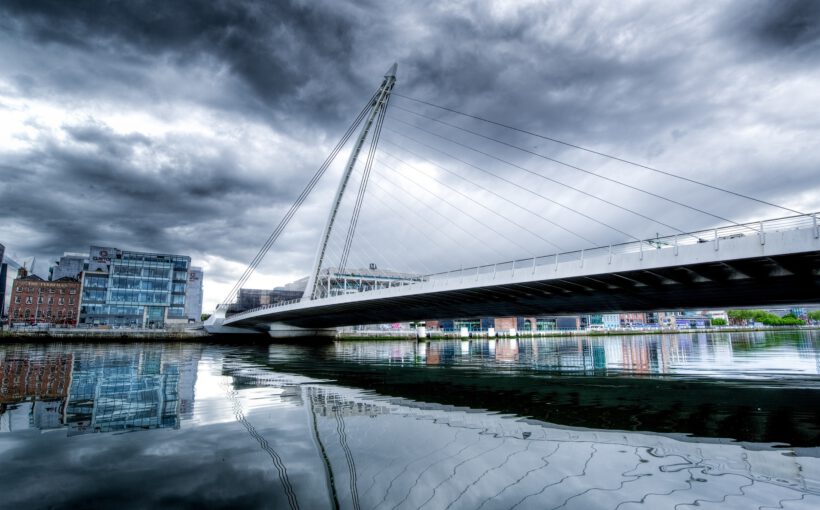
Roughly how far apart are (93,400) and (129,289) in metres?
97.1

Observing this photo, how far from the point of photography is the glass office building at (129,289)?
9081 centimetres

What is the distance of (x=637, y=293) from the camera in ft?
87.1

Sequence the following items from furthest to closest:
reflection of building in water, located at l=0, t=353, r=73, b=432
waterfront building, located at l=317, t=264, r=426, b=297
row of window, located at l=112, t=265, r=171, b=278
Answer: row of window, located at l=112, t=265, r=171, b=278 → waterfront building, located at l=317, t=264, r=426, b=297 → reflection of building in water, located at l=0, t=353, r=73, b=432

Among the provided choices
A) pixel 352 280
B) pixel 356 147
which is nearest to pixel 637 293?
pixel 356 147

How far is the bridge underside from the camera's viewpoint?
20.0m

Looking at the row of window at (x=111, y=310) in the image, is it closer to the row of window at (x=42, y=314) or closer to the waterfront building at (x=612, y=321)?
the row of window at (x=42, y=314)

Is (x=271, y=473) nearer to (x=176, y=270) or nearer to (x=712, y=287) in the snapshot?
(x=712, y=287)

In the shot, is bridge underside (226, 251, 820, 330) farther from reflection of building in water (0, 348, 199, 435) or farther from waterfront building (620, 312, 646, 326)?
waterfront building (620, 312, 646, 326)

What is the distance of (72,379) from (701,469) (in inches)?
840

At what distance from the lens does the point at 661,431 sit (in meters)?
9.06

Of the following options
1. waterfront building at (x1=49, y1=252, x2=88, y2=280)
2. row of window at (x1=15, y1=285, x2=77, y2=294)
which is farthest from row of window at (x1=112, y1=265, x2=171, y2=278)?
waterfront building at (x1=49, y1=252, x2=88, y2=280)

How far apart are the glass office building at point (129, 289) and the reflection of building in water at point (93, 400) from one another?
269 feet

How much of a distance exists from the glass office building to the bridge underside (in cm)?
6799

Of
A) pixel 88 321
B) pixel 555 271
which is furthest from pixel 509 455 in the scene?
pixel 88 321
